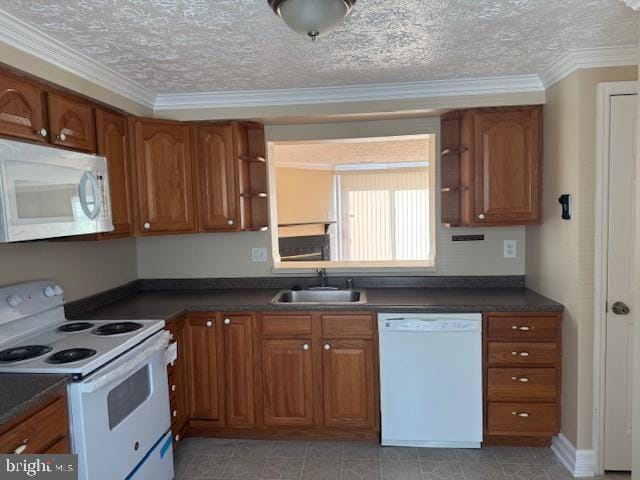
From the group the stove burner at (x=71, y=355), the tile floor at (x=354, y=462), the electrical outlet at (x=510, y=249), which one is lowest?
the tile floor at (x=354, y=462)

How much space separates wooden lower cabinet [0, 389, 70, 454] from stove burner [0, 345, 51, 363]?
0.32 m

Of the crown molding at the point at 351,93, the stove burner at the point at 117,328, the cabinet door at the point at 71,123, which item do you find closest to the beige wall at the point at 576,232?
the crown molding at the point at 351,93

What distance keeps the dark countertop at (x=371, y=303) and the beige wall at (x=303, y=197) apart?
2925mm

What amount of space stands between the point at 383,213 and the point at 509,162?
3894 mm

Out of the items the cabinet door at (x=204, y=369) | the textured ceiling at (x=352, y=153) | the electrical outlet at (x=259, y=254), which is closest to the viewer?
the cabinet door at (x=204, y=369)

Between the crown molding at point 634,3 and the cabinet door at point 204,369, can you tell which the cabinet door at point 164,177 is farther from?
the crown molding at point 634,3

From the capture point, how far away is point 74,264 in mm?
2496

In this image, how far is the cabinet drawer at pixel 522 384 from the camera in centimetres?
241

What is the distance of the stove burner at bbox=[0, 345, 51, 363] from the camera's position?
1689 mm

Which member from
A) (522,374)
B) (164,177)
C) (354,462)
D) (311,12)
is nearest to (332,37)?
(311,12)

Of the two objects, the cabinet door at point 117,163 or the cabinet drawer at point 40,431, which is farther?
the cabinet door at point 117,163

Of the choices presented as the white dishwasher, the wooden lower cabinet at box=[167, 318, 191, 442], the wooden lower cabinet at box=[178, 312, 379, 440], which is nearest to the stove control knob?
the wooden lower cabinet at box=[167, 318, 191, 442]

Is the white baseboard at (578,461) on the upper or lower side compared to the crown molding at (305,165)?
lower

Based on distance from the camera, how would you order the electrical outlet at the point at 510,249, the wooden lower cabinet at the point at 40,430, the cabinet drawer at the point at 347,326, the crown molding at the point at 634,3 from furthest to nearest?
1. the electrical outlet at the point at 510,249
2. the cabinet drawer at the point at 347,326
3. the crown molding at the point at 634,3
4. the wooden lower cabinet at the point at 40,430
